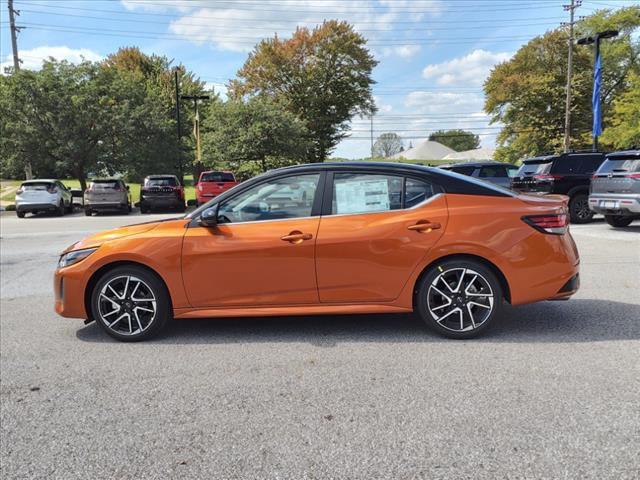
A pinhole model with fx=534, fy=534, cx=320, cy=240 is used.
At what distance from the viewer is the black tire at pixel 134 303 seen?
4.75 m

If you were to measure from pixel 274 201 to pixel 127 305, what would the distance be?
1.62 meters

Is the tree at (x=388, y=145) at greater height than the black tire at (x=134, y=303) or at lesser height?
greater

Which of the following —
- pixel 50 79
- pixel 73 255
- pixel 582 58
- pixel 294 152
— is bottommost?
pixel 73 255

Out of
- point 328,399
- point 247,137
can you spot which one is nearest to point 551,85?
point 247,137

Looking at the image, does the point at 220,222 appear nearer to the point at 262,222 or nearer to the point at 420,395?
the point at 262,222

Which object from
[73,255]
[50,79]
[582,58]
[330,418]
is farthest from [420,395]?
[582,58]

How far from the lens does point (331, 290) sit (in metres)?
4.66

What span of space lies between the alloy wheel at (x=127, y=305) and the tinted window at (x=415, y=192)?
242 cm

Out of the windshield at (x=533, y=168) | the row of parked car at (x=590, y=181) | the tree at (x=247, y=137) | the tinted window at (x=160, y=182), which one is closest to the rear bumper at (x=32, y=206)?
the tinted window at (x=160, y=182)

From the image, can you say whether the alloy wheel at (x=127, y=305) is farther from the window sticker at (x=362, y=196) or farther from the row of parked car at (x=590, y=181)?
the row of parked car at (x=590, y=181)

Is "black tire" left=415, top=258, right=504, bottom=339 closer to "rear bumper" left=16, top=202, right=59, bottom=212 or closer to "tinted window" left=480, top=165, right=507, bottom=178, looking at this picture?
"tinted window" left=480, top=165, right=507, bottom=178

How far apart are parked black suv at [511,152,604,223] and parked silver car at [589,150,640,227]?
57.9 inches

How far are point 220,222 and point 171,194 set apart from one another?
19.0 meters

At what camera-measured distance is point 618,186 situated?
1154cm
